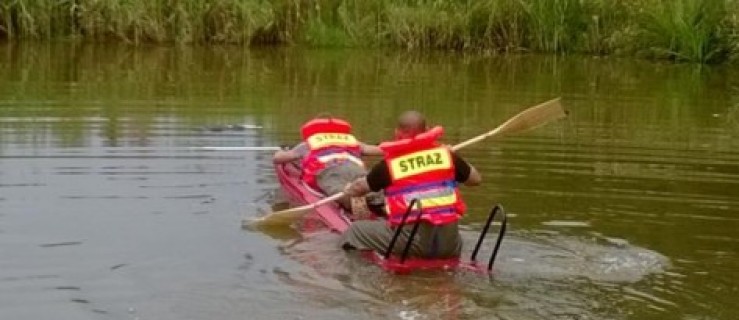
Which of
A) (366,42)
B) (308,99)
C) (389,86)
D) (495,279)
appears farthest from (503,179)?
(366,42)

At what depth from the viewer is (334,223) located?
10906 mm

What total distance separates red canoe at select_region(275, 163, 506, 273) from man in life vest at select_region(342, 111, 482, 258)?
0.08 m

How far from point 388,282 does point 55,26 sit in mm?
22325

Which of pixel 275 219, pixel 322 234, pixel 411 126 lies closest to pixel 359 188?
pixel 411 126

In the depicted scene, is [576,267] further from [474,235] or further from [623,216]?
[623,216]

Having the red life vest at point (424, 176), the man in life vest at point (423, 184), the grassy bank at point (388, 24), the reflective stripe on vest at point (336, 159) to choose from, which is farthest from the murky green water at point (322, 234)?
the grassy bank at point (388, 24)

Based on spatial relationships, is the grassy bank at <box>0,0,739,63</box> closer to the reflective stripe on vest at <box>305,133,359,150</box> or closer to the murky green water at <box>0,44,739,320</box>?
the murky green water at <box>0,44,739,320</box>

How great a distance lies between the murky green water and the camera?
860cm

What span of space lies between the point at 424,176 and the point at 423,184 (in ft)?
0.19

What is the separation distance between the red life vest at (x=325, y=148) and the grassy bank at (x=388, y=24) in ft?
57.0

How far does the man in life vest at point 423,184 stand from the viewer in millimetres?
9445

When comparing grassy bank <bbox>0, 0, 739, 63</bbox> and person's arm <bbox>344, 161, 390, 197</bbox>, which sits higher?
grassy bank <bbox>0, 0, 739, 63</bbox>

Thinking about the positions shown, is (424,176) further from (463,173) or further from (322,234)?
(322,234)

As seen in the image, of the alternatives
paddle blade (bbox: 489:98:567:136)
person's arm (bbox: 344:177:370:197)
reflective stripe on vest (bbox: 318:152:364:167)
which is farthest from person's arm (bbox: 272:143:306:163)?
person's arm (bbox: 344:177:370:197)
